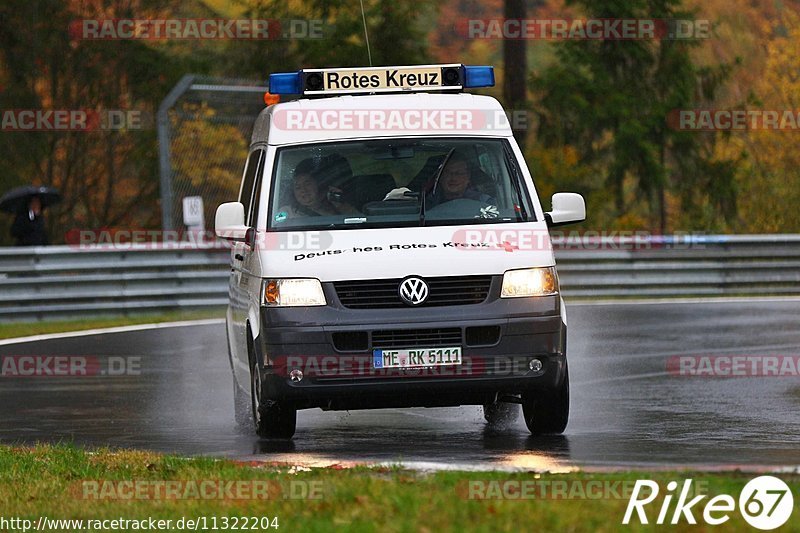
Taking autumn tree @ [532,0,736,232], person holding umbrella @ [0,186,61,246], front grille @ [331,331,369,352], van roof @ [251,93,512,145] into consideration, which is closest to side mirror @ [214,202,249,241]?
van roof @ [251,93,512,145]

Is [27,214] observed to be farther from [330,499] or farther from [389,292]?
[330,499]

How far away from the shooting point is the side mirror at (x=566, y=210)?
1107 centimetres

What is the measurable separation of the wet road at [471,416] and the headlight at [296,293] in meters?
0.91

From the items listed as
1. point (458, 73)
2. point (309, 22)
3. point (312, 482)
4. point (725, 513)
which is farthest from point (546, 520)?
point (309, 22)

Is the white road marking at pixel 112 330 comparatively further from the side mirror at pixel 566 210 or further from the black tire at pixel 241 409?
the side mirror at pixel 566 210

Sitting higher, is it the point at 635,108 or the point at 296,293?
the point at 635,108

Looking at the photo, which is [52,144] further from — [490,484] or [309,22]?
[490,484]

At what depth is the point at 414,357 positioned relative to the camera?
10.1 m

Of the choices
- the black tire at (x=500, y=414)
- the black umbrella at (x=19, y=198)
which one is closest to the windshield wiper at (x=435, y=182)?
the black tire at (x=500, y=414)

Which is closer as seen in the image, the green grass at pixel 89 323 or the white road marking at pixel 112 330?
the white road marking at pixel 112 330

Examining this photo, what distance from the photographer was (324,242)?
34.3ft

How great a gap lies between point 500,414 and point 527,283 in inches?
84.2

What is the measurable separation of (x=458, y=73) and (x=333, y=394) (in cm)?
291

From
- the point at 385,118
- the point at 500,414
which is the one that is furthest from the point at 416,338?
the point at 500,414
